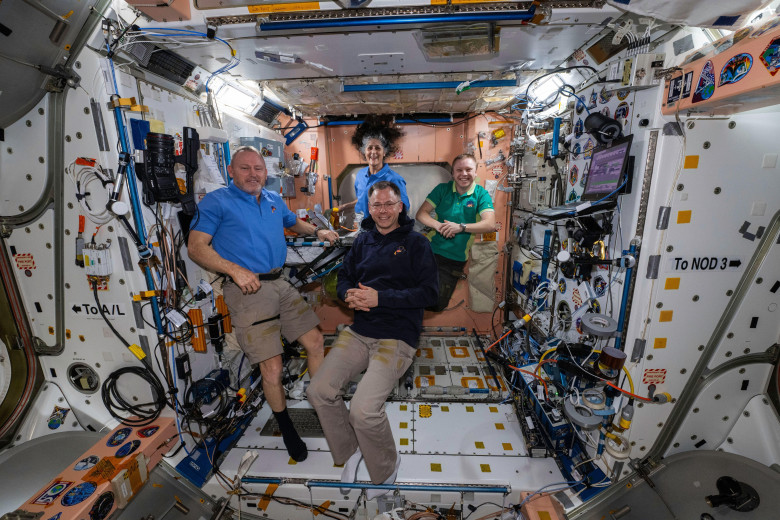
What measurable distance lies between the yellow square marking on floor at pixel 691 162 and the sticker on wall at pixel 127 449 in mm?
4754

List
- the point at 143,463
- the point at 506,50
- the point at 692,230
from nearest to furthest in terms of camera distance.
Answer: the point at 692,230
the point at 143,463
the point at 506,50

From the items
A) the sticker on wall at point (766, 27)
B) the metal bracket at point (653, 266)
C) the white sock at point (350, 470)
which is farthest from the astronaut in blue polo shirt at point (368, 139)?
the sticker on wall at point (766, 27)

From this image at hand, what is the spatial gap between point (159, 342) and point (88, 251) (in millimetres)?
932

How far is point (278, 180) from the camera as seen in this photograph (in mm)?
4699

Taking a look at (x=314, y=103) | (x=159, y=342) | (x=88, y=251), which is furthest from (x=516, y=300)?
(x=88, y=251)

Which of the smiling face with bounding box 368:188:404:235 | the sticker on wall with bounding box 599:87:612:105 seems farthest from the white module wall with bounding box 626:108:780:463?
the smiling face with bounding box 368:188:404:235

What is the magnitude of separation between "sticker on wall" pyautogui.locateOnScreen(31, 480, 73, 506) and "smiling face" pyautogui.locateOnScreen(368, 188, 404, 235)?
10.2ft

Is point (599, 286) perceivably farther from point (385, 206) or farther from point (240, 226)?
point (240, 226)

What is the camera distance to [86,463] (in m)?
2.44

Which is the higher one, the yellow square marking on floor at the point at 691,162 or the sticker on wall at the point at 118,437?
the yellow square marking on floor at the point at 691,162

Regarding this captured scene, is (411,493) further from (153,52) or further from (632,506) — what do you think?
(153,52)

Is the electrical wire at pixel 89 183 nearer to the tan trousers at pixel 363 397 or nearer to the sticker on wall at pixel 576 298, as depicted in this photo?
the tan trousers at pixel 363 397

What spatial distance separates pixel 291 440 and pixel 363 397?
41.7 inches

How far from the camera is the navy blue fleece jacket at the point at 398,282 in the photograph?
277 cm
